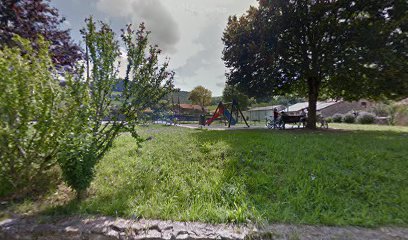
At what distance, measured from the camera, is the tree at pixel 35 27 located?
22.4ft

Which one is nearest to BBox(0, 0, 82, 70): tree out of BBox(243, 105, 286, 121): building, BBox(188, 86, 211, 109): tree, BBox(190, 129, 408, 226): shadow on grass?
BBox(190, 129, 408, 226): shadow on grass

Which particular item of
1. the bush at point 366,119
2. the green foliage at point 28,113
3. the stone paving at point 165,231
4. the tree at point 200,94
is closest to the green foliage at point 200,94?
the tree at point 200,94

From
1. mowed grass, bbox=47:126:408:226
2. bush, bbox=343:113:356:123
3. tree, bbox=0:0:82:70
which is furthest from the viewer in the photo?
bush, bbox=343:113:356:123

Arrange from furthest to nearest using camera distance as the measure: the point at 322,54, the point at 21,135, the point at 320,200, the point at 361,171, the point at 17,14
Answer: the point at 322,54 → the point at 17,14 → the point at 361,171 → the point at 320,200 → the point at 21,135

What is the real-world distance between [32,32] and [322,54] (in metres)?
13.1

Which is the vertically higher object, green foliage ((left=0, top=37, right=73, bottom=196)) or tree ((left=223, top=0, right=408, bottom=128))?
tree ((left=223, top=0, right=408, bottom=128))

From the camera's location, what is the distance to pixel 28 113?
2727 millimetres

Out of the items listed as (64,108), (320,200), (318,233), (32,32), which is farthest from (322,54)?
(32,32)

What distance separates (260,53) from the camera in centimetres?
1173

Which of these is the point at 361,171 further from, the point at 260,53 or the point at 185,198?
the point at 260,53

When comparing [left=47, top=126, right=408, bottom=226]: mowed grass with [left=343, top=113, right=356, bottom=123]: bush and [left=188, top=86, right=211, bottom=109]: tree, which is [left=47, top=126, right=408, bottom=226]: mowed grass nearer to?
[left=343, top=113, right=356, bottom=123]: bush

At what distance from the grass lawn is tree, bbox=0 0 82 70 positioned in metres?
4.33

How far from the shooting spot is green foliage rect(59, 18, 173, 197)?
301 centimetres

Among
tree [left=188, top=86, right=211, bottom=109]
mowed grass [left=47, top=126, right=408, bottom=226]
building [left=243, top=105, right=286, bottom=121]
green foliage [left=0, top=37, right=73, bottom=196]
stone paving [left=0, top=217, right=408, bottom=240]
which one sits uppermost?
tree [left=188, top=86, right=211, bottom=109]
